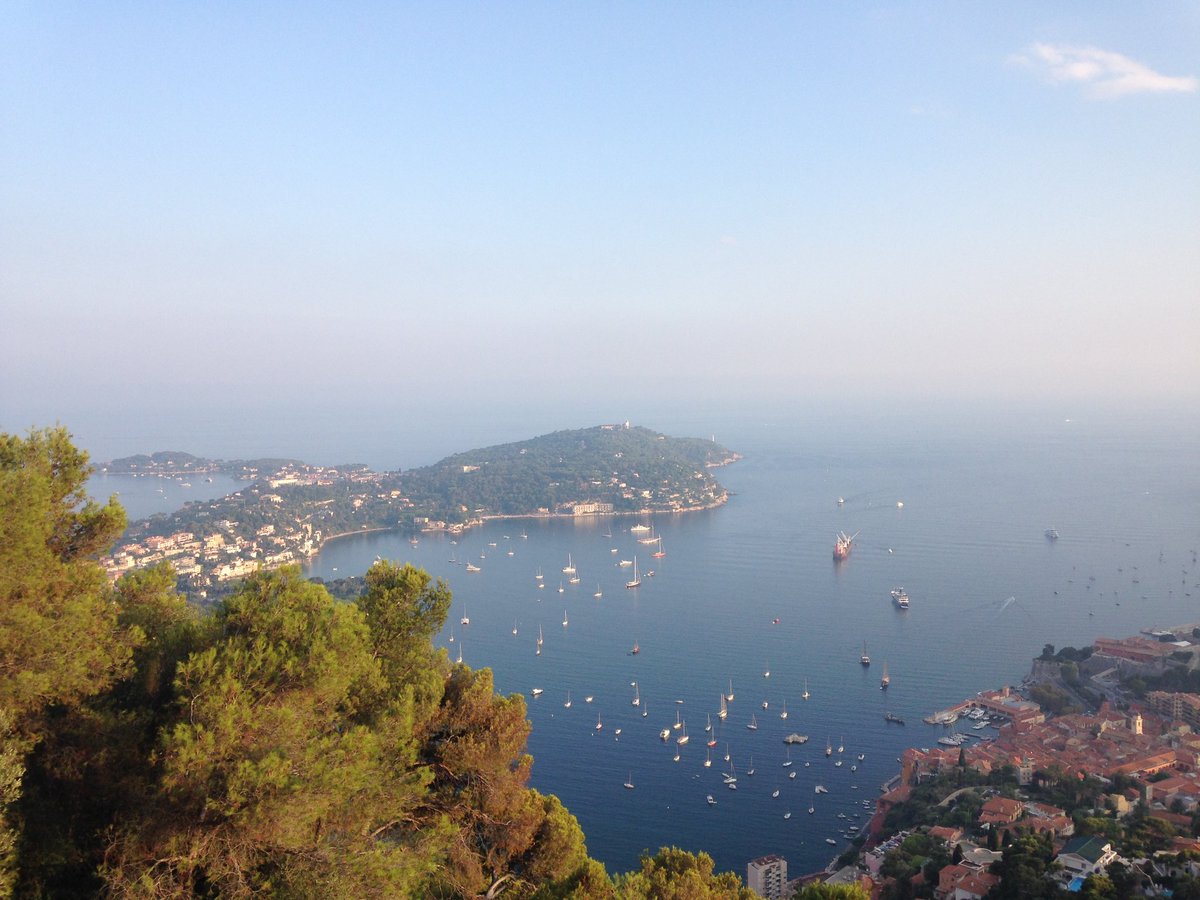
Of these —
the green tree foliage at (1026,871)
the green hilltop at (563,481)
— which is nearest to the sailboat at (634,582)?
the green hilltop at (563,481)

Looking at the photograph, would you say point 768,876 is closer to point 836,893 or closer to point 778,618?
point 836,893

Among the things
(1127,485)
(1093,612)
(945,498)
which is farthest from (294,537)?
(1127,485)

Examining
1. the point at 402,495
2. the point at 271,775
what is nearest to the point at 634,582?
the point at 402,495

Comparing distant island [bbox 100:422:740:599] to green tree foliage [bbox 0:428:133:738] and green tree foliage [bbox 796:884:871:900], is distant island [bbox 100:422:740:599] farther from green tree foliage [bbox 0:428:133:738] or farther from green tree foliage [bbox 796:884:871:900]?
green tree foliage [bbox 796:884:871:900]

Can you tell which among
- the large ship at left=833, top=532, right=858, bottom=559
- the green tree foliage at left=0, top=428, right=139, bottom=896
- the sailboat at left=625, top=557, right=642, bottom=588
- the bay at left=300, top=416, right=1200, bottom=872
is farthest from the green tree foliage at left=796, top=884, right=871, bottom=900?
the large ship at left=833, top=532, right=858, bottom=559

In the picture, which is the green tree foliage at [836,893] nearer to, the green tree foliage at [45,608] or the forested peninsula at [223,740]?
the forested peninsula at [223,740]

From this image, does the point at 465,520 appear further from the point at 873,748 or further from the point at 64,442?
the point at 64,442
